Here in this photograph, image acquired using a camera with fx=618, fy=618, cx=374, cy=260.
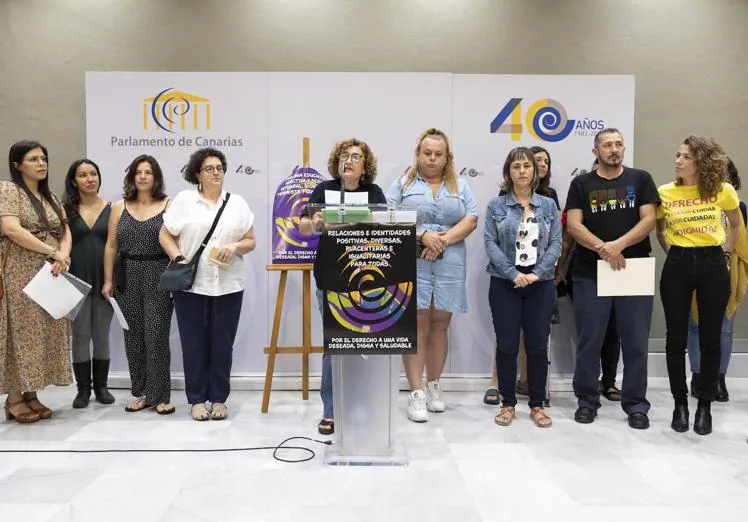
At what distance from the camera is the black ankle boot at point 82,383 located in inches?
164

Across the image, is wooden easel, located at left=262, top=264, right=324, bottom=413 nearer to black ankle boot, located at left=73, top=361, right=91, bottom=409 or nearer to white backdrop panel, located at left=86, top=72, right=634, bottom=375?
white backdrop panel, located at left=86, top=72, right=634, bottom=375

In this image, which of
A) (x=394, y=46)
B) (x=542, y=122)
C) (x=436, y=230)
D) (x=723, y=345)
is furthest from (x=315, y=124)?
(x=723, y=345)

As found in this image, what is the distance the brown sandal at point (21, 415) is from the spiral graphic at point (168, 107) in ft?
6.88

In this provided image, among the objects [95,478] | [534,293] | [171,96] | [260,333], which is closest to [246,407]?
[260,333]

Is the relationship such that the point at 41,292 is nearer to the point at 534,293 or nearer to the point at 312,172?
the point at 312,172

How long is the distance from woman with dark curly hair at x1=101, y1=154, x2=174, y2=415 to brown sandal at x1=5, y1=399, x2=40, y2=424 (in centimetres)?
Result: 54

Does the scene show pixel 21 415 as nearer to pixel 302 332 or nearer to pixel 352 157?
pixel 302 332

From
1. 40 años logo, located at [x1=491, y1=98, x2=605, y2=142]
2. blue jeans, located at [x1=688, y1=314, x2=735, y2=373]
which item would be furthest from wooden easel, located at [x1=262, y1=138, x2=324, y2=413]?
blue jeans, located at [x1=688, y1=314, x2=735, y2=373]

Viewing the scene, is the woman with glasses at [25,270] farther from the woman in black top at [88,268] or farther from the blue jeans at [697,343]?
the blue jeans at [697,343]

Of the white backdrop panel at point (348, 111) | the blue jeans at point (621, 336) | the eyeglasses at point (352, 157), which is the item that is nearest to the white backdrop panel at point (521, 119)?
the white backdrop panel at point (348, 111)

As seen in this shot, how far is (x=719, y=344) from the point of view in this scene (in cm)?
364

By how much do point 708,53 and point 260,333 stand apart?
172 inches

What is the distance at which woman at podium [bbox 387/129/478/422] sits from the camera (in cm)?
383

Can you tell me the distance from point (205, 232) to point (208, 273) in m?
0.25
